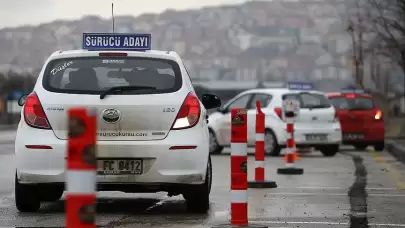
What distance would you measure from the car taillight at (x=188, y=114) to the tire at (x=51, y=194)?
1372 mm

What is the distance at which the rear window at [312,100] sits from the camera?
23266 millimetres

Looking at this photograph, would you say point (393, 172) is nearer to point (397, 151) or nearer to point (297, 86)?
point (297, 86)

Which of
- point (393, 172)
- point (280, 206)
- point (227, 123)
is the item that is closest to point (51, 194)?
point (280, 206)

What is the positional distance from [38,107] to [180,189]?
154cm

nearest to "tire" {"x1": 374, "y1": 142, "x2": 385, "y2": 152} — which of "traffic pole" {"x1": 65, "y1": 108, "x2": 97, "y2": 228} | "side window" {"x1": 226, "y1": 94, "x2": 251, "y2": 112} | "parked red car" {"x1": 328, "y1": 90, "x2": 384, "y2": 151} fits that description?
"parked red car" {"x1": 328, "y1": 90, "x2": 384, "y2": 151}

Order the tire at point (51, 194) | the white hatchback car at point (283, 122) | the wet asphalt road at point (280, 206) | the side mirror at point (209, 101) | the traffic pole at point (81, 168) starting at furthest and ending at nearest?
1. the white hatchback car at point (283, 122)
2. the side mirror at point (209, 101)
3. the tire at point (51, 194)
4. the wet asphalt road at point (280, 206)
5. the traffic pole at point (81, 168)

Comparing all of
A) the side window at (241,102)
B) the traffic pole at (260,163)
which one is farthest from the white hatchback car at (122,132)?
the side window at (241,102)

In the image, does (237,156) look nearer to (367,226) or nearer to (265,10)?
(367,226)

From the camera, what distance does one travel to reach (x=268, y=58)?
10425 centimetres

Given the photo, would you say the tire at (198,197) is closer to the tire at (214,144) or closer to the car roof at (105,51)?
the car roof at (105,51)

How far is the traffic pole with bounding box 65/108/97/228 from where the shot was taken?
4555 millimetres

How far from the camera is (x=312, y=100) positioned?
23.4m

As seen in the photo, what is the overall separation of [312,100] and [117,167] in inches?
561

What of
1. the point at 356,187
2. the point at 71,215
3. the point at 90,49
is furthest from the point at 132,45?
the point at 71,215
